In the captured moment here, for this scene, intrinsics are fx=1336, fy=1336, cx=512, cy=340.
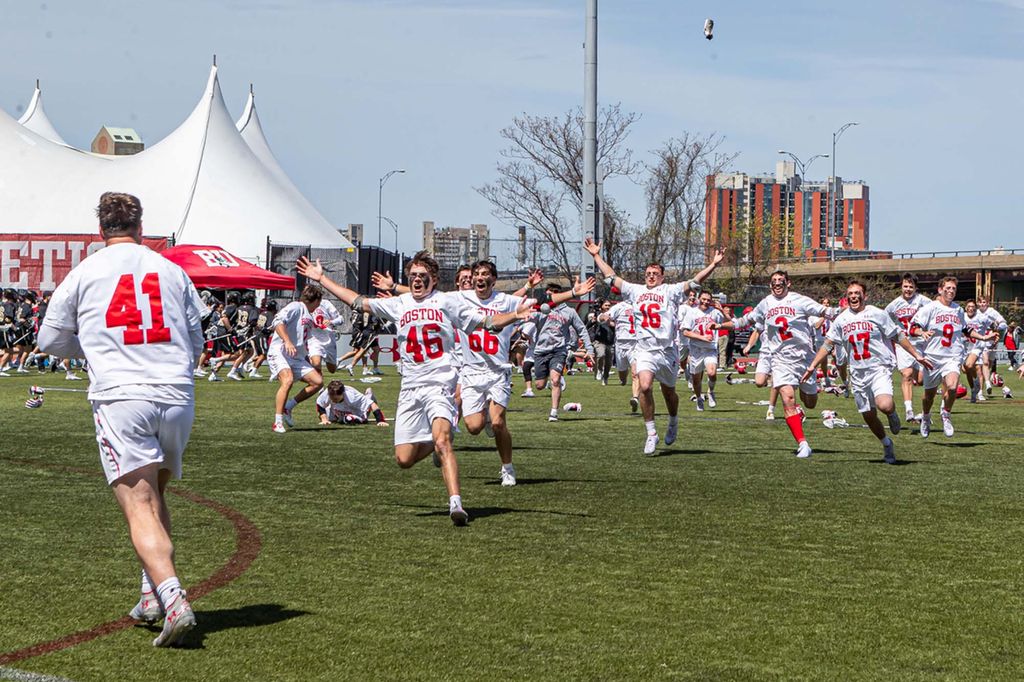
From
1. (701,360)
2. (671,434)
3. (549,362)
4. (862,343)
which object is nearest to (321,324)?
(549,362)

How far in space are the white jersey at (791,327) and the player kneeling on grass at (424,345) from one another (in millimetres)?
6060

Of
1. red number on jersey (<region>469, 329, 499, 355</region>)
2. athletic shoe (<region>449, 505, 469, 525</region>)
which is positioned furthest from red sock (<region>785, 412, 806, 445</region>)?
athletic shoe (<region>449, 505, 469, 525</region>)

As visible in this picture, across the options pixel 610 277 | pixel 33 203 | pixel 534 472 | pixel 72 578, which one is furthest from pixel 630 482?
pixel 33 203

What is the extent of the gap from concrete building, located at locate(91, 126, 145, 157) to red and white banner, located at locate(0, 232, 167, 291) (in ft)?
441

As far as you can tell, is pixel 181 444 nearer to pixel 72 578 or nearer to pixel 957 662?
pixel 72 578

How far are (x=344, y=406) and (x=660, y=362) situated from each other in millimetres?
5271

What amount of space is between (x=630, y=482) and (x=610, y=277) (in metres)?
2.98

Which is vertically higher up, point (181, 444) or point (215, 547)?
point (181, 444)

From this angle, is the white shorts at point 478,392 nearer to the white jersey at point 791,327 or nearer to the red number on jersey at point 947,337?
the white jersey at point 791,327

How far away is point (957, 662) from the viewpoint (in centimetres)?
593

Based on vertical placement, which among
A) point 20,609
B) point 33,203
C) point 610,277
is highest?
point 33,203

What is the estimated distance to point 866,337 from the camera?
49.2 feet

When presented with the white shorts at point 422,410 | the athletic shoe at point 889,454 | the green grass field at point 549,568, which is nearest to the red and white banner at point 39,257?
the green grass field at point 549,568

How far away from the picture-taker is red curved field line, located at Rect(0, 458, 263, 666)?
19.5ft
